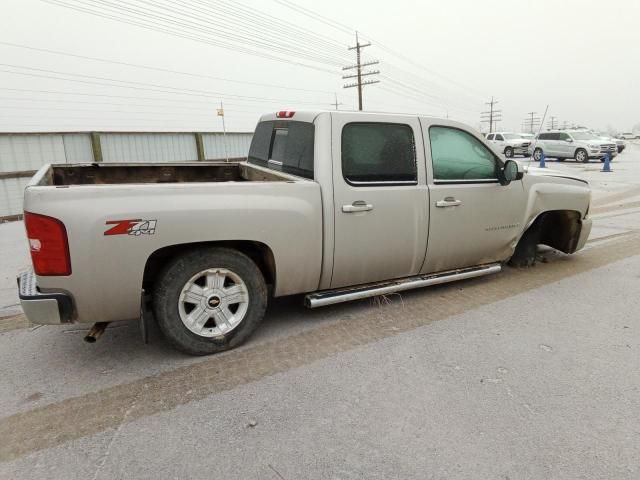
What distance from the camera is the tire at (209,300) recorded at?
2.98 meters

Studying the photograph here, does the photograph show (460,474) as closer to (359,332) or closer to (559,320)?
(359,332)

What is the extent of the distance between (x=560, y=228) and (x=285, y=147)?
370 cm

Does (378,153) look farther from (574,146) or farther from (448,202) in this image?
(574,146)

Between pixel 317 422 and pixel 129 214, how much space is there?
171 cm

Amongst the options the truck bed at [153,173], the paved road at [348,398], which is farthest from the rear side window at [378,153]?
the paved road at [348,398]

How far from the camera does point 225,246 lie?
3.17 m

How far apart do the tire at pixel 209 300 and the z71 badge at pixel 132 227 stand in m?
0.30

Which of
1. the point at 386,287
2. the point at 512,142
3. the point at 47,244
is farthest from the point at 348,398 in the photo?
the point at 512,142

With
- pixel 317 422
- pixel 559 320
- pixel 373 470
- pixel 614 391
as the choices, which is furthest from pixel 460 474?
pixel 559 320

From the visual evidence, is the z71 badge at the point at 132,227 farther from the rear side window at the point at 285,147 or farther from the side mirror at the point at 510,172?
the side mirror at the point at 510,172

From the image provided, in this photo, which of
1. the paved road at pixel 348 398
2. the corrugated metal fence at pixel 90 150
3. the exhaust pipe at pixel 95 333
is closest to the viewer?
the paved road at pixel 348 398

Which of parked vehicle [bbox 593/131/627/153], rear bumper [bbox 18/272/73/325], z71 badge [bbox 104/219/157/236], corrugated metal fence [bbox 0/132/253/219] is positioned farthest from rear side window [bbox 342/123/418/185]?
parked vehicle [bbox 593/131/627/153]

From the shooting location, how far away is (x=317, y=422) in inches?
94.8

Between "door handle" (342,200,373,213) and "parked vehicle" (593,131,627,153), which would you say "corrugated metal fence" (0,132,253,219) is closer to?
"door handle" (342,200,373,213)
